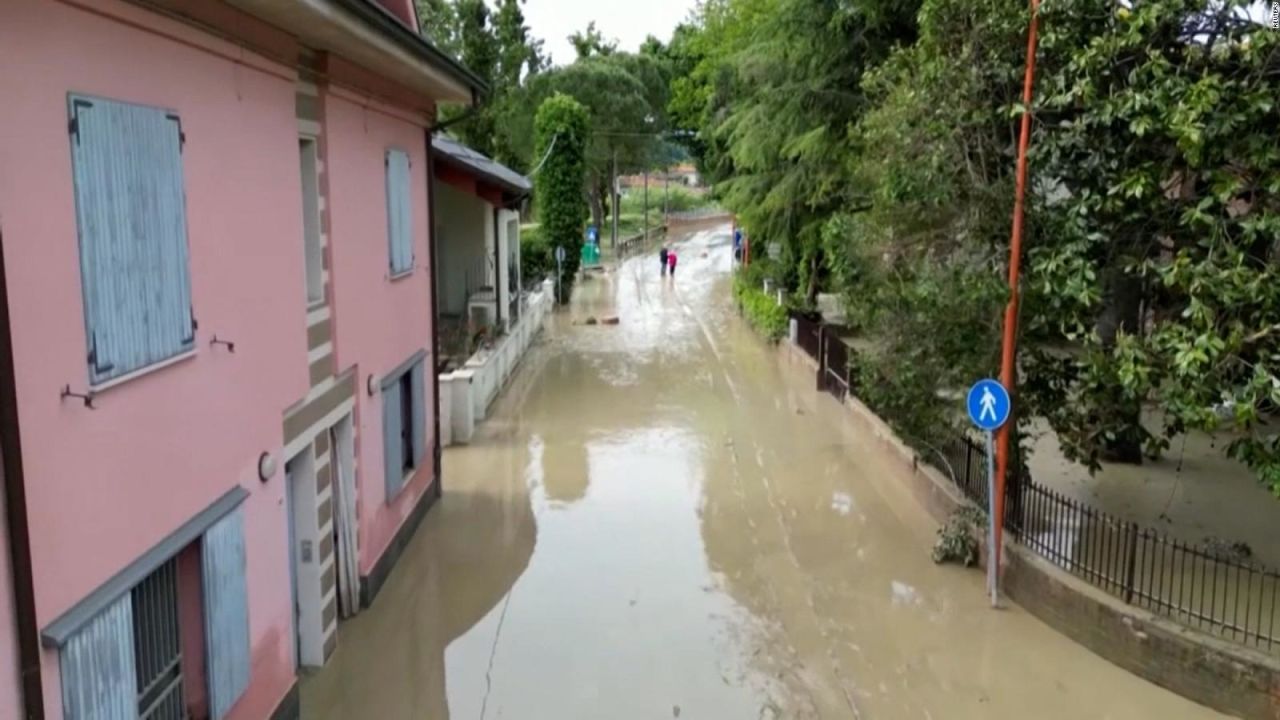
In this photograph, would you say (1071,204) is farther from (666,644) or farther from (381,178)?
(381,178)

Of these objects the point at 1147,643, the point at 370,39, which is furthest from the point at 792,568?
the point at 370,39

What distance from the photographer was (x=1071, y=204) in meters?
9.77

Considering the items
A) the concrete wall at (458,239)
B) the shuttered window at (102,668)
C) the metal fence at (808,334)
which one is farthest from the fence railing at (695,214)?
the shuttered window at (102,668)

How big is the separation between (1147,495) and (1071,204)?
534 cm

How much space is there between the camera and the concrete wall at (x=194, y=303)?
4.60 meters

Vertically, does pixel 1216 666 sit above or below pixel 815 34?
below

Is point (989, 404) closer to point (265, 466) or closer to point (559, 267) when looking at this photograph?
point (265, 466)

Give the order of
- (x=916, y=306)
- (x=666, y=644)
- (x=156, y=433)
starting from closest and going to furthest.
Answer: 1. (x=156, y=433)
2. (x=666, y=644)
3. (x=916, y=306)

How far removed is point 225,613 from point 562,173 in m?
31.5

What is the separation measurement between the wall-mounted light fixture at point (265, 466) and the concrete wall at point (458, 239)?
16514 millimetres

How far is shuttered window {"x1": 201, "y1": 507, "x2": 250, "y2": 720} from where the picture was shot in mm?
6301

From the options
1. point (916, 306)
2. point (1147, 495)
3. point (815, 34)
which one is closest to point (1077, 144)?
point (916, 306)

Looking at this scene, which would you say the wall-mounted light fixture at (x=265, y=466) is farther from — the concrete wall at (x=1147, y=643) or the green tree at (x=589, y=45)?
the green tree at (x=589, y=45)

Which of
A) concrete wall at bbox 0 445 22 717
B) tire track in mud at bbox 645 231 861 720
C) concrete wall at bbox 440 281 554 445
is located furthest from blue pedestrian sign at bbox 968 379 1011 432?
concrete wall at bbox 440 281 554 445
